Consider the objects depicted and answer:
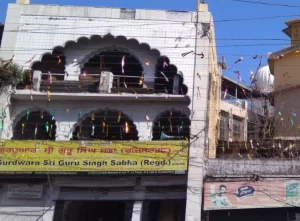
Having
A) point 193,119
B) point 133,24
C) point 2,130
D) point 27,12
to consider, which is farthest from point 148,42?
point 2,130

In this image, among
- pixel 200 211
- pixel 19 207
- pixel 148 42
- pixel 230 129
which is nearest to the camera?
pixel 200 211

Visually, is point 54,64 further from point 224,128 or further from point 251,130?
point 251,130

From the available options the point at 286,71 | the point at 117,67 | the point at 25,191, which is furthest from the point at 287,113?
the point at 25,191

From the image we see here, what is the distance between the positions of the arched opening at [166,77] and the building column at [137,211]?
4634 millimetres

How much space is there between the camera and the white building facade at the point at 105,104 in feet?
53.1

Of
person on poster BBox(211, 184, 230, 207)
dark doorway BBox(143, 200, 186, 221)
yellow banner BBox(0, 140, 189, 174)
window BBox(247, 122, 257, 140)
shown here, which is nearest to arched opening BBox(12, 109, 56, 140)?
yellow banner BBox(0, 140, 189, 174)

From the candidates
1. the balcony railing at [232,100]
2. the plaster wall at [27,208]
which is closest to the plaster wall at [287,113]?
the balcony railing at [232,100]

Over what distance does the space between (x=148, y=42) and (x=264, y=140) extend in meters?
6.79

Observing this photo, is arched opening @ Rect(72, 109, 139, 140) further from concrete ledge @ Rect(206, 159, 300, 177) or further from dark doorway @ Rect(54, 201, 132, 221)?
concrete ledge @ Rect(206, 159, 300, 177)

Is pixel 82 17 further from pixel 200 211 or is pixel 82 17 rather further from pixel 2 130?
pixel 200 211

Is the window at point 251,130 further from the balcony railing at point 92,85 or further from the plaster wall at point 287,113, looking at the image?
the balcony railing at point 92,85

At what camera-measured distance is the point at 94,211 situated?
1975 centimetres

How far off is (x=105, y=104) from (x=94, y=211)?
537cm

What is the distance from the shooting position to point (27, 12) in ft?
59.5
